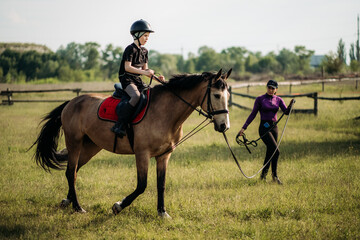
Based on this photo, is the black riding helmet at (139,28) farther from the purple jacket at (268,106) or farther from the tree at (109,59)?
the tree at (109,59)

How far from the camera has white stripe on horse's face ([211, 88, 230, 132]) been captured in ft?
14.4

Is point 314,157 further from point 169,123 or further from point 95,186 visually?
point 95,186

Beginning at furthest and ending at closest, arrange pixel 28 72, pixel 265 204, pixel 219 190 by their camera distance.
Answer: pixel 28 72 < pixel 219 190 < pixel 265 204

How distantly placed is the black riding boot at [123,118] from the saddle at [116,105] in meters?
0.10

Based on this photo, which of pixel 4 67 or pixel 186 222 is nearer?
pixel 186 222

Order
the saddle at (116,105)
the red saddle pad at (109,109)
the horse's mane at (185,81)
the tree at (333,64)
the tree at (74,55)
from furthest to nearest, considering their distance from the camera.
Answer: the tree at (74,55) → the tree at (333,64) → the red saddle pad at (109,109) → the saddle at (116,105) → the horse's mane at (185,81)

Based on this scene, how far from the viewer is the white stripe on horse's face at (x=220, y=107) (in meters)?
4.39

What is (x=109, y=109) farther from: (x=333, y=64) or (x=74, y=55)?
(x=74, y=55)

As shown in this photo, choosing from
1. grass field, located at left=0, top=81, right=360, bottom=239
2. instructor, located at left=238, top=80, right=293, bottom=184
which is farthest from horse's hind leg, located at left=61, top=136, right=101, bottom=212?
instructor, located at left=238, top=80, right=293, bottom=184

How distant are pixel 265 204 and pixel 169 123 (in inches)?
93.2

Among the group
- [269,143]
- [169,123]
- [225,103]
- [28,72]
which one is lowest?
[269,143]

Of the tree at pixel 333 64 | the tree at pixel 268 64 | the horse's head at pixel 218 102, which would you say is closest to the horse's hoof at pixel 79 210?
the horse's head at pixel 218 102

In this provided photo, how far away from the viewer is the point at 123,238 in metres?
4.39

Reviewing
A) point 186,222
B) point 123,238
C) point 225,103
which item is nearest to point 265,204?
point 186,222
